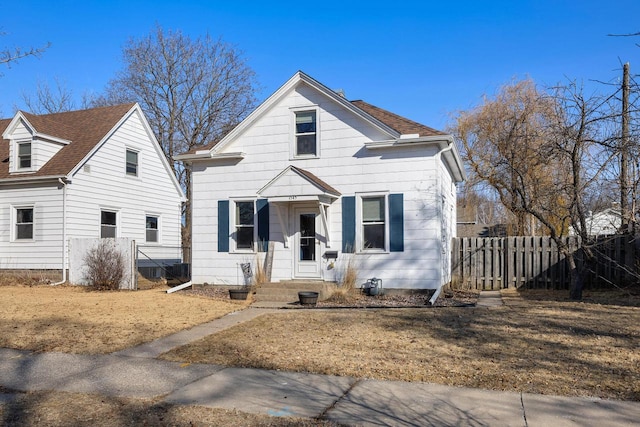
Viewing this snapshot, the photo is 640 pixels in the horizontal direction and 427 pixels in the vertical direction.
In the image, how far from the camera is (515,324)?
8953 millimetres

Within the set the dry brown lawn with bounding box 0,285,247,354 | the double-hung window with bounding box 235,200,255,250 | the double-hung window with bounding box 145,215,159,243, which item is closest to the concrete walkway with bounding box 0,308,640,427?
the dry brown lawn with bounding box 0,285,247,354

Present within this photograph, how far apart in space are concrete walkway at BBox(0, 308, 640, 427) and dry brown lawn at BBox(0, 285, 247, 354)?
0.95 meters

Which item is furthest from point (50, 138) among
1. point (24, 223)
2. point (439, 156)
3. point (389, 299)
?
point (439, 156)

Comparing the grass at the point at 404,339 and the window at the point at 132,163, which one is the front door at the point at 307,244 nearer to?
the grass at the point at 404,339

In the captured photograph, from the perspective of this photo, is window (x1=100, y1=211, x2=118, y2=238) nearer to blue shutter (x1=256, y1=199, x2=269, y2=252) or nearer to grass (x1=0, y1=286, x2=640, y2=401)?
grass (x1=0, y1=286, x2=640, y2=401)

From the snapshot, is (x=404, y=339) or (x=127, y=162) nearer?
(x=404, y=339)

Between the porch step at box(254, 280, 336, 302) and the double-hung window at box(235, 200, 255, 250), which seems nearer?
the porch step at box(254, 280, 336, 302)

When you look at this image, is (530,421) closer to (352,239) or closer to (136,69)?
(352,239)

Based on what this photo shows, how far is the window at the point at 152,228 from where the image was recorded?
76.4 feet

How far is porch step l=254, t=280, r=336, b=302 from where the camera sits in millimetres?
13516

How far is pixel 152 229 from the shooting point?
76.9 feet

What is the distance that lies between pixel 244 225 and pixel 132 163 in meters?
9.34

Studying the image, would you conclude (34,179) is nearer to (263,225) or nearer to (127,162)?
(127,162)

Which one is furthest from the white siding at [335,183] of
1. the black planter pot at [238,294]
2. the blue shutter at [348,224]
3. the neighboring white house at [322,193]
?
the black planter pot at [238,294]
